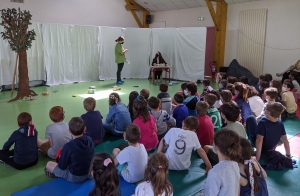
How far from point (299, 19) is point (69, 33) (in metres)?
7.15

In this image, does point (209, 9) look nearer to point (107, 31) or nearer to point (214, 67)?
point (214, 67)

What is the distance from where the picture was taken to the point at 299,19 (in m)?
8.45

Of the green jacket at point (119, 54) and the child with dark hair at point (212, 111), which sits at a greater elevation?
the green jacket at point (119, 54)

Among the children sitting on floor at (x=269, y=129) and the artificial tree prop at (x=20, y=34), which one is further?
the artificial tree prop at (x=20, y=34)

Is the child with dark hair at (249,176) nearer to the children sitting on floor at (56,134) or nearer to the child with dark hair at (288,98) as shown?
the children sitting on floor at (56,134)

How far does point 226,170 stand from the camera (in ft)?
6.49

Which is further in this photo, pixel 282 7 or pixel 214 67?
pixel 214 67

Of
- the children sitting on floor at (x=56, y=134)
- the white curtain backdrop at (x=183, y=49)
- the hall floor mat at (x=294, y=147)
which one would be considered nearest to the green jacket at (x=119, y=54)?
the white curtain backdrop at (x=183, y=49)

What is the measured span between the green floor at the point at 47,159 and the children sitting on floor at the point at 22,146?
0.09 m

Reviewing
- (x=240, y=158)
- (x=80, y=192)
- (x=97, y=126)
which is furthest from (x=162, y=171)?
(x=97, y=126)

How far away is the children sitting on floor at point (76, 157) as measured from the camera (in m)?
2.78

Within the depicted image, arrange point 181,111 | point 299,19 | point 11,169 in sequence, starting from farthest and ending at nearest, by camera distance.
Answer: point 299,19 → point 181,111 → point 11,169

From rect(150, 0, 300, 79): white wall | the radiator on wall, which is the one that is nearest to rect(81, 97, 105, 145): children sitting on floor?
rect(150, 0, 300, 79): white wall

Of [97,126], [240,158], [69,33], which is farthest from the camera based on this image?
[69,33]
